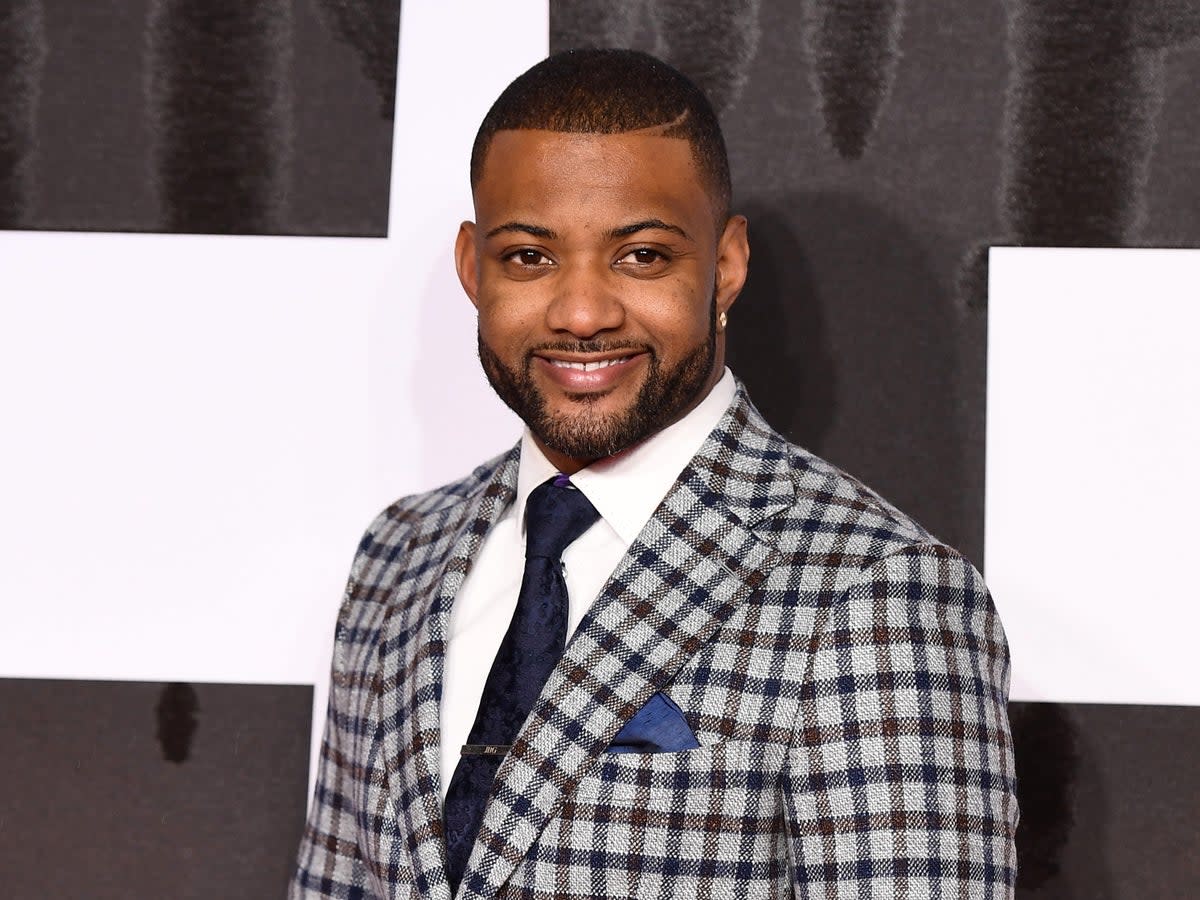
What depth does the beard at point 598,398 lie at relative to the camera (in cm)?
121

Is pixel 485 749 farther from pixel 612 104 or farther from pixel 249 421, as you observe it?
pixel 249 421

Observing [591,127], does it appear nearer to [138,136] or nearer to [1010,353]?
[1010,353]

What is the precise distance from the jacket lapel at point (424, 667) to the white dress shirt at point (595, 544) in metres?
0.02

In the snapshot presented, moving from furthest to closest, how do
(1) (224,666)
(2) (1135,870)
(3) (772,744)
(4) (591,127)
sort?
(1) (224,666) < (2) (1135,870) < (4) (591,127) < (3) (772,744)

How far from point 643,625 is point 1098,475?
718mm

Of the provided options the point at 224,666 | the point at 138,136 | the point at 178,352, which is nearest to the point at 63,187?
the point at 138,136

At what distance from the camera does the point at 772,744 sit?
1104mm

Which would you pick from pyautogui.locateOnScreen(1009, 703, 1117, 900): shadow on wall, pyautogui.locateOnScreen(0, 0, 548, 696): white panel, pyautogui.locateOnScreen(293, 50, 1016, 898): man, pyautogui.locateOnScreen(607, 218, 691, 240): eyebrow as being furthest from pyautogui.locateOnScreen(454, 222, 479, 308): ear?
pyautogui.locateOnScreen(1009, 703, 1117, 900): shadow on wall

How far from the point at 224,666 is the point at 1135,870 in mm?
1101

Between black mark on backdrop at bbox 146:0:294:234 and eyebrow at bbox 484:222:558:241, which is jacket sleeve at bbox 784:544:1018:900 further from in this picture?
black mark on backdrop at bbox 146:0:294:234

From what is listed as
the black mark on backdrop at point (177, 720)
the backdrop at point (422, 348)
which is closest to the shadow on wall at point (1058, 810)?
the backdrop at point (422, 348)

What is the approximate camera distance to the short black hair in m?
1.22

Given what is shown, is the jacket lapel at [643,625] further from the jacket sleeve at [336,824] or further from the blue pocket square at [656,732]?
Answer: the jacket sleeve at [336,824]

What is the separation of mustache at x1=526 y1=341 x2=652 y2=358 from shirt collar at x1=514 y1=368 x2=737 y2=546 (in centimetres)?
9
